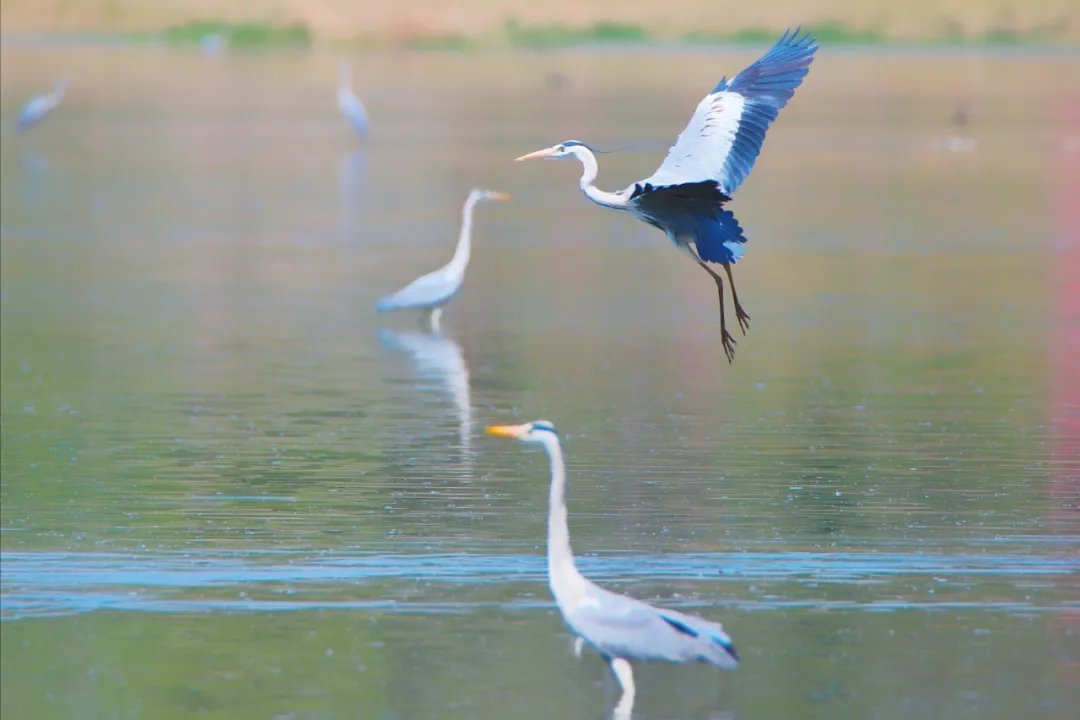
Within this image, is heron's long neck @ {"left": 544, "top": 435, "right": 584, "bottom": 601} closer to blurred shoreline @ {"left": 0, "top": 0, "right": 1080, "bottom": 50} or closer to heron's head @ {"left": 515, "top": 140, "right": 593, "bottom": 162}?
heron's head @ {"left": 515, "top": 140, "right": 593, "bottom": 162}

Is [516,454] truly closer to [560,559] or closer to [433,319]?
[560,559]

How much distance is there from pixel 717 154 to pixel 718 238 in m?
0.45

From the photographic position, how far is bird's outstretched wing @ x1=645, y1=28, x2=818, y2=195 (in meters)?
11.1

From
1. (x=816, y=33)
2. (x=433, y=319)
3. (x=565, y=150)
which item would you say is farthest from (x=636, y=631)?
(x=816, y=33)

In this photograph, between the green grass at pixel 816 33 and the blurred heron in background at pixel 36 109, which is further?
the green grass at pixel 816 33

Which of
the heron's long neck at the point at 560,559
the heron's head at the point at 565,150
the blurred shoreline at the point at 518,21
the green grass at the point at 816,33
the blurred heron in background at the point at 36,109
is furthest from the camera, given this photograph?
the blurred shoreline at the point at 518,21

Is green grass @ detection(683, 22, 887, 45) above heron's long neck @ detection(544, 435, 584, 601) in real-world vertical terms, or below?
below

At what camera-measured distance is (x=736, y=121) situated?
11.2 metres

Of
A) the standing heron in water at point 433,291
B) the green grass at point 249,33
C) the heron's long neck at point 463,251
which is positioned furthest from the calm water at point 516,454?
the green grass at point 249,33

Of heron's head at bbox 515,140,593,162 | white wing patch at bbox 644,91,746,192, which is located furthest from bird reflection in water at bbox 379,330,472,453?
white wing patch at bbox 644,91,746,192

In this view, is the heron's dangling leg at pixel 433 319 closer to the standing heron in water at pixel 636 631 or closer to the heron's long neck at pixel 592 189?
the heron's long neck at pixel 592 189

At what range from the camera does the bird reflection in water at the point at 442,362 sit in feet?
45.7

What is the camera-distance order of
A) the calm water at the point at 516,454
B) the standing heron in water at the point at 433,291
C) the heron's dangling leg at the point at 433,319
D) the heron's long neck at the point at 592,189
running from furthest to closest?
the heron's dangling leg at the point at 433,319
the standing heron in water at the point at 433,291
the heron's long neck at the point at 592,189
the calm water at the point at 516,454

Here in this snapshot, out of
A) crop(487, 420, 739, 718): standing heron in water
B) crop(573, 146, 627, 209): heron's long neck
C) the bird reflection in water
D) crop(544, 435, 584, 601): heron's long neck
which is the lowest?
the bird reflection in water
